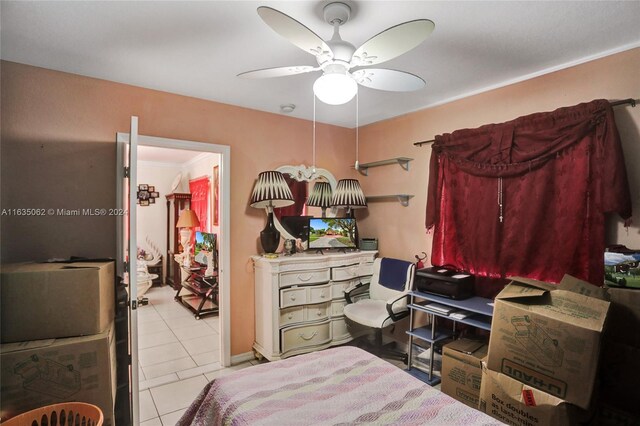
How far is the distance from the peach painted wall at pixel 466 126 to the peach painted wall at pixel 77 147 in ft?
5.18

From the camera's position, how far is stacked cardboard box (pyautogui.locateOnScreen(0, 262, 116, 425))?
1.55 m

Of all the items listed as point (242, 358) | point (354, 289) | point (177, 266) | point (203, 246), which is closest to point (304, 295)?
point (354, 289)

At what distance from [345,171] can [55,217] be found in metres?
2.85

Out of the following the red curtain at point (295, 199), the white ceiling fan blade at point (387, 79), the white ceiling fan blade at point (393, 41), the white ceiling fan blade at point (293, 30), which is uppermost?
the white ceiling fan blade at point (293, 30)

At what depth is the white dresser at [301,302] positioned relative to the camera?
3.04 meters

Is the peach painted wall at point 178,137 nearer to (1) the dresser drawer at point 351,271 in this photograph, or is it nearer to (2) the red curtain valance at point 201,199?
(1) the dresser drawer at point 351,271

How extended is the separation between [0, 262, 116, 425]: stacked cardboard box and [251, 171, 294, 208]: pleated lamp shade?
1.55 metres

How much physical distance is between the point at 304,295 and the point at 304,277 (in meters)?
0.17

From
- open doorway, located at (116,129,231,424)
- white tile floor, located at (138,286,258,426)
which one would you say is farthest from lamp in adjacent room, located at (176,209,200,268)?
open doorway, located at (116,129,231,424)

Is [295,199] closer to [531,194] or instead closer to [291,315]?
[291,315]

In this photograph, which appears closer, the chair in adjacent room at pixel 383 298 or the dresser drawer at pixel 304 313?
the chair in adjacent room at pixel 383 298

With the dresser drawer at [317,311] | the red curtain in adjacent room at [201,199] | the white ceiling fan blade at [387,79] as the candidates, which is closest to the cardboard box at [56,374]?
the dresser drawer at [317,311]

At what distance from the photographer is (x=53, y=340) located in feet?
5.44

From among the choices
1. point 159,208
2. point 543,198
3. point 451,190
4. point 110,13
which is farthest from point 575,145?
point 159,208
